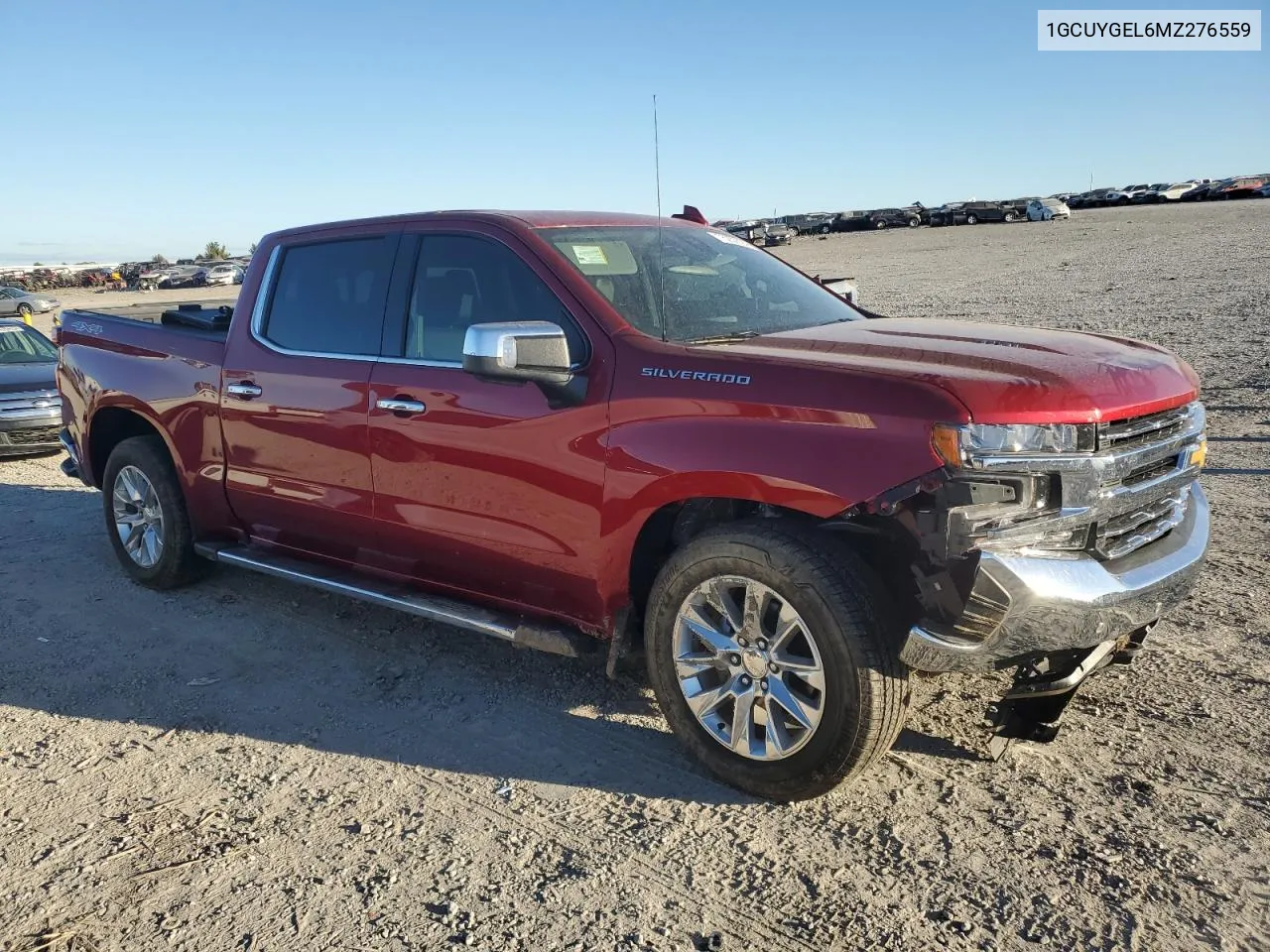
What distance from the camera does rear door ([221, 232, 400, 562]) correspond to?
15.4 ft

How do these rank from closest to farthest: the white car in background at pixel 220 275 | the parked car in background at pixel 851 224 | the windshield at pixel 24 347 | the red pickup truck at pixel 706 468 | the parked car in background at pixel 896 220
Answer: the red pickup truck at pixel 706 468
the windshield at pixel 24 347
the white car in background at pixel 220 275
the parked car in background at pixel 896 220
the parked car in background at pixel 851 224

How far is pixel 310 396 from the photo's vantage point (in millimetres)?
4801

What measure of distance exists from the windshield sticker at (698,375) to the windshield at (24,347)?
9869 millimetres

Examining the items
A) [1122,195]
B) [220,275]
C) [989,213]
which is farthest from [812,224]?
[220,275]

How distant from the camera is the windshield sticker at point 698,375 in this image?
137 inches

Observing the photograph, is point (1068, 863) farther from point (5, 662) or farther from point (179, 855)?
point (5, 662)

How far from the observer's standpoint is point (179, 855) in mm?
3311

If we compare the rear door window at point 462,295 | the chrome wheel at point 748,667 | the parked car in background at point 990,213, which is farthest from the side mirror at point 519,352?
the parked car in background at point 990,213

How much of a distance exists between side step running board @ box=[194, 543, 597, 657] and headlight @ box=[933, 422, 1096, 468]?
1633 millimetres

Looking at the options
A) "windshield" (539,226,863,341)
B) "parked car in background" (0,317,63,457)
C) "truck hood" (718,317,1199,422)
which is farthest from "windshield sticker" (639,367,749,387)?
"parked car in background" (0,317,63,457)

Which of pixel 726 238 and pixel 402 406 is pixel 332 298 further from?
pixel 726 238

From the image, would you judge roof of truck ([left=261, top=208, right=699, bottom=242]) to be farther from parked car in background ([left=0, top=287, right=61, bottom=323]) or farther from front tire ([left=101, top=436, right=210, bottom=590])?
parked car in background ([left=0, top=287, right=61, bottom=323])

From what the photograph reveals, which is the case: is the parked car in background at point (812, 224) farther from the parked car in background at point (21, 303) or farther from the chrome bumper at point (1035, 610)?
the chrome bumper at point (1035, 610)

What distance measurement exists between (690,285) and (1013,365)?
1490mm
